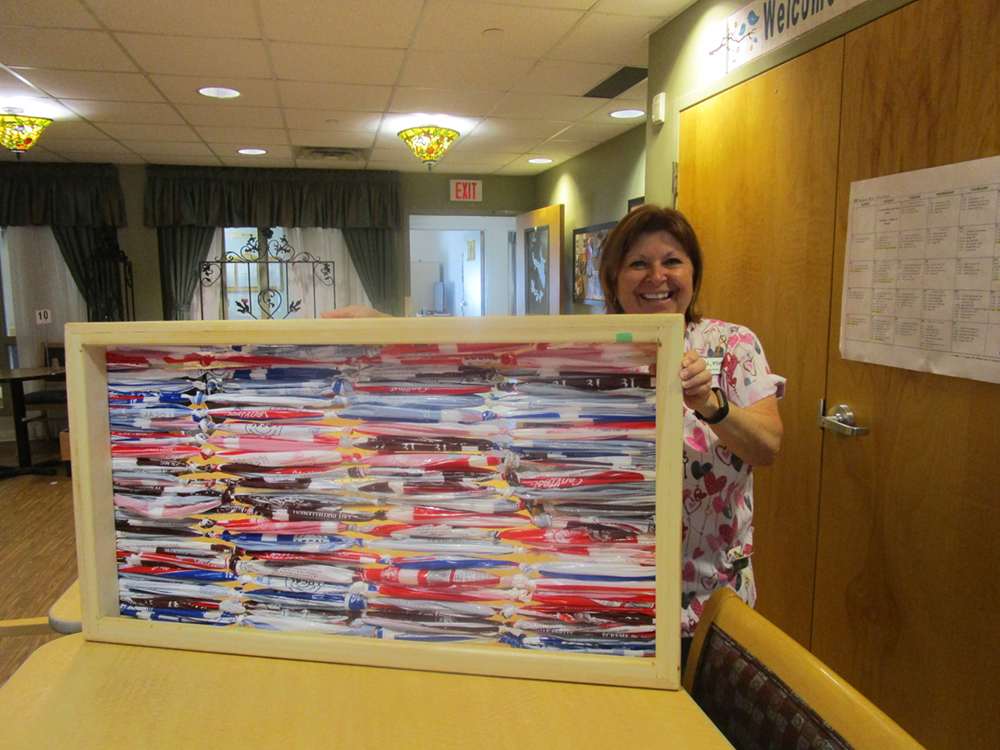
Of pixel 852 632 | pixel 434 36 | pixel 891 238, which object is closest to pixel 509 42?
pixel 434 36

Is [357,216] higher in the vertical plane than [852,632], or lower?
higher

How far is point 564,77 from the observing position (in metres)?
3.58

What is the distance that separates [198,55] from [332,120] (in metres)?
1.33

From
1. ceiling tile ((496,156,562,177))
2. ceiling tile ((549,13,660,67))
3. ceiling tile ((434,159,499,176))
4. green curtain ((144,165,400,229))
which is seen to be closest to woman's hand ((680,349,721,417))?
ceiling tile ((549,13,660,67))

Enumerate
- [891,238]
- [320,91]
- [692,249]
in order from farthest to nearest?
[320,91], [891,238], [692,249]

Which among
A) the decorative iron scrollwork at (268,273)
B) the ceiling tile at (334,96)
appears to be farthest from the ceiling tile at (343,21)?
the decorative iron scrollwork at (268,273)

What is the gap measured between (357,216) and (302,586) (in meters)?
6.11

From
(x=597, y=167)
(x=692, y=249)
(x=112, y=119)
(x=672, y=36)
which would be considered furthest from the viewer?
(x=597, y=167)

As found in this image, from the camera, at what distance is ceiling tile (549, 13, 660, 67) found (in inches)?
112

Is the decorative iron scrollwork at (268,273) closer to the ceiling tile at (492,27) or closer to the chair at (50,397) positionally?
the chair at (50,397)

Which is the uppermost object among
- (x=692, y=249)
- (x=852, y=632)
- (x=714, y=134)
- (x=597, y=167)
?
(x=597, y=167)

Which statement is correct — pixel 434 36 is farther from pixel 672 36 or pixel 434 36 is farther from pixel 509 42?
pixel 672 36

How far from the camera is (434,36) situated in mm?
2951

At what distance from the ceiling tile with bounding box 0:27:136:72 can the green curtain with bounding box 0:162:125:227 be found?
2878 millimetres
